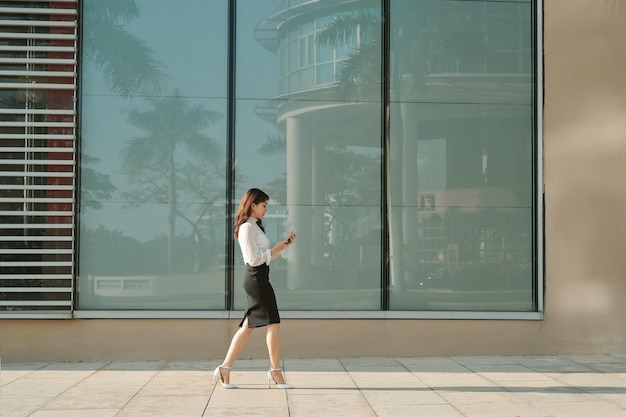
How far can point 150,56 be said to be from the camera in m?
10.3

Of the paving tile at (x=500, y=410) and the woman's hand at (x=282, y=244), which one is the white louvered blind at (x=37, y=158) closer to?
the woman's hand at (x=282, y=244)

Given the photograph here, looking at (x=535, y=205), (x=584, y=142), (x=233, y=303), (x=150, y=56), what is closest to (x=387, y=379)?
(x=233, y=303)

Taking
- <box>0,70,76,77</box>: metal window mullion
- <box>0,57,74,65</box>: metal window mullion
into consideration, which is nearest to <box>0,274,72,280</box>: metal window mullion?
<box>0,70,76,77</box>: metal window mullion

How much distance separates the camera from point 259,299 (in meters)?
8.22

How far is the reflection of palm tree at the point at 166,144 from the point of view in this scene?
10.2 metres

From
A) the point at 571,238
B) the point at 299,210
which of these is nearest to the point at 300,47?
the point at 299,210

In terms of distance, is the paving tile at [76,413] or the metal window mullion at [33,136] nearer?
the paving tile at [76,413]

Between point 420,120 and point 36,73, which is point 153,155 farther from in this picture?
point 420,120

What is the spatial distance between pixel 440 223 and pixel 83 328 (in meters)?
4.54

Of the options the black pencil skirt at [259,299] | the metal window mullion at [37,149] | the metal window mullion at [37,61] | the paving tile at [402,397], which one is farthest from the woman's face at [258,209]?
the metal window mullion at [37,61]

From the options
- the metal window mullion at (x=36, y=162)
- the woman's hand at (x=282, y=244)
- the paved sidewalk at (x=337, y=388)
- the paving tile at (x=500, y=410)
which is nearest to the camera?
the paving tile at (x=500, y=410)

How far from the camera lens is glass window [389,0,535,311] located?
10.5 m

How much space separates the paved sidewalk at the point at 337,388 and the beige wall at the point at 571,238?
23 centimetres

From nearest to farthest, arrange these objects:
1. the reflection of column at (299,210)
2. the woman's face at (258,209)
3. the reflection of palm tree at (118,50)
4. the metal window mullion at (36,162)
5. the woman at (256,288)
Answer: the woman at (256,288) → the woman's face at (258,209) → the metal window mullion at (36,162) → the reflection of palm tree at (118,50) → the reflection of column at (299,210)
